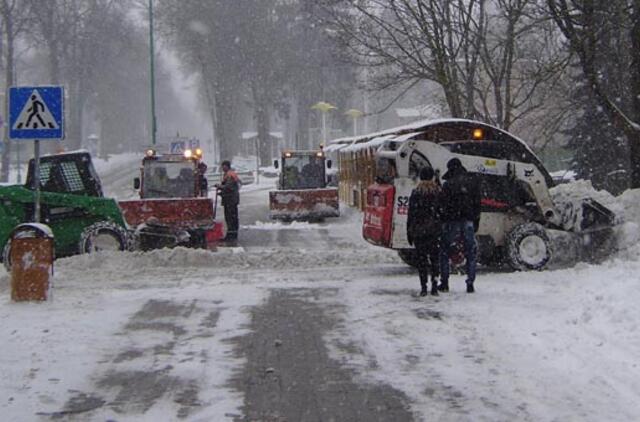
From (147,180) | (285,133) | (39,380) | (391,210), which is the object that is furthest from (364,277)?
(285,133)

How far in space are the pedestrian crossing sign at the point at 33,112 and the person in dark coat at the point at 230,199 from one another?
1034 cm

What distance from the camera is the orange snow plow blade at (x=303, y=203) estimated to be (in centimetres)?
2769

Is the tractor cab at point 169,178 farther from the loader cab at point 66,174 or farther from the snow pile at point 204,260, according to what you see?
the snow pile at point 204,260

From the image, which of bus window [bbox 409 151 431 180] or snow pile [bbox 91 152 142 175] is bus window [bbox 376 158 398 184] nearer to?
bus window [bbox 409 151 431 180]

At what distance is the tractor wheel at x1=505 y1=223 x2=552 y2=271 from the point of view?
553 inches

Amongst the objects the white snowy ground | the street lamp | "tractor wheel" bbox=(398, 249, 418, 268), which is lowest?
the white snowy ground

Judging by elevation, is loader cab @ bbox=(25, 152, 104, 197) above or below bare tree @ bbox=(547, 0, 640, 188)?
below

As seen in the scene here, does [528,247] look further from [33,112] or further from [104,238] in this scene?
[33,112]

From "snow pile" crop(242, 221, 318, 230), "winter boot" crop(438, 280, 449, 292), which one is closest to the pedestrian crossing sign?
"winter boot" crop(438, 280, 449, 292)

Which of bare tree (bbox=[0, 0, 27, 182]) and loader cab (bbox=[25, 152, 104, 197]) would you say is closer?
loader cab (bbox=[25, 152, 104, 197])

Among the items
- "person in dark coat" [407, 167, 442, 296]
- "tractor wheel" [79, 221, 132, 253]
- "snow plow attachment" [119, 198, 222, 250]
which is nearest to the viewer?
"person in dark coat" [407, 167, 442, 296]

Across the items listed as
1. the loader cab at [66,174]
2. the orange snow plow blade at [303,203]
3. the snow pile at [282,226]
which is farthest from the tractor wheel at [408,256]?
the orange snow plow blade at [303,203]

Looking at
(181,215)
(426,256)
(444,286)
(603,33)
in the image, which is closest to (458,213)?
(426,256)

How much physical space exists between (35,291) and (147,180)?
1170cm
